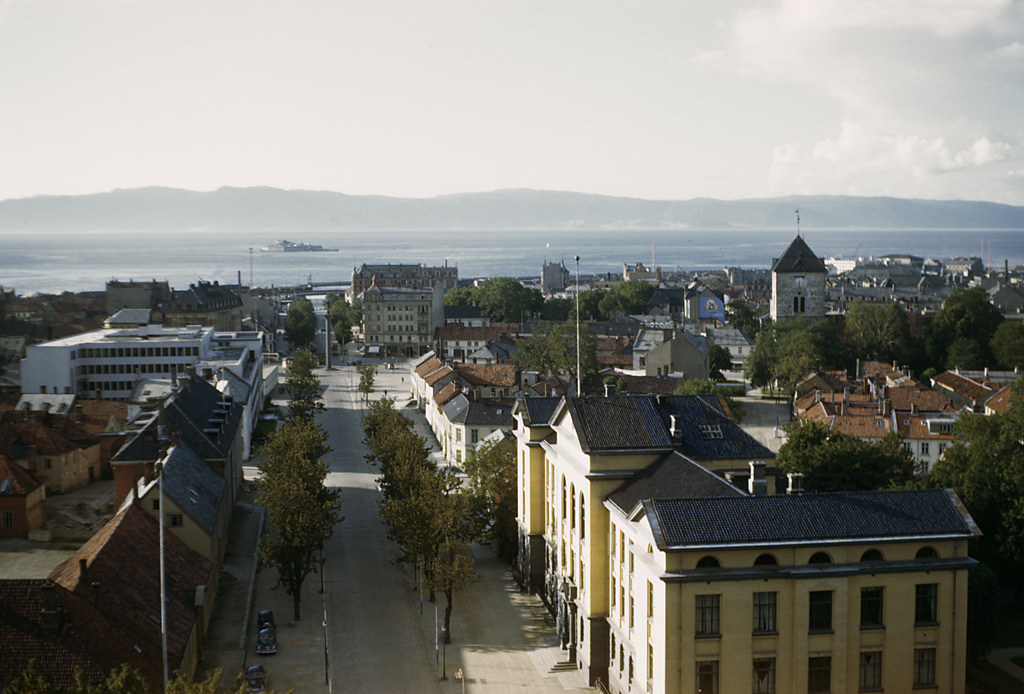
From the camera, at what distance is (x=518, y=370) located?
90.7 meters

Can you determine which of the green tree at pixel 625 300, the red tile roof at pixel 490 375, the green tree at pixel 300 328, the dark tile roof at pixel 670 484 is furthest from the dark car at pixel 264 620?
the green tree at pixel 625 300

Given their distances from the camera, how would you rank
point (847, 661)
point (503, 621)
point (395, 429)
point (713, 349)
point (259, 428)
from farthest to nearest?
point (713, 349) < point (259, 428) < point (395, 429) < point (503, 621) < point (847, 661)

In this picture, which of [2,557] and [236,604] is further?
[2,557]

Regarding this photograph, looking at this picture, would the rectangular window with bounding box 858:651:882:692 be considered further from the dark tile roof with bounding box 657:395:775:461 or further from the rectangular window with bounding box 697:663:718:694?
the dark tile roof with bounding box 657:395:775:461

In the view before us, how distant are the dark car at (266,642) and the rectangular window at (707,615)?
676 inches

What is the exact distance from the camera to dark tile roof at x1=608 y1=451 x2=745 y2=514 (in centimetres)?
3297

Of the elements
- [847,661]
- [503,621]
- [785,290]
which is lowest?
[503,621]

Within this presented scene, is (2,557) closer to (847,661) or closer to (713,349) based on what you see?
(847,661)

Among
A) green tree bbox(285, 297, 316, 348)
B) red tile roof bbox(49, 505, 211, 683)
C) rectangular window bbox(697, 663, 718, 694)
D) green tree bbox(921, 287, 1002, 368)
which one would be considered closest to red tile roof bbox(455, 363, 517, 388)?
green tree bbox(921, 287, 1002, 368)

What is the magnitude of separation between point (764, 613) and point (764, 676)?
5.86ft

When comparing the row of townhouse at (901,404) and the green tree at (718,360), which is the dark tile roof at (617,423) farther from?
the green tree at (718,360)

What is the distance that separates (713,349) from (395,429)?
194 feet

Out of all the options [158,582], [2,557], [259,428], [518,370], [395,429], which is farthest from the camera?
[518,370]

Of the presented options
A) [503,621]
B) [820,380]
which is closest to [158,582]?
[503,621]
